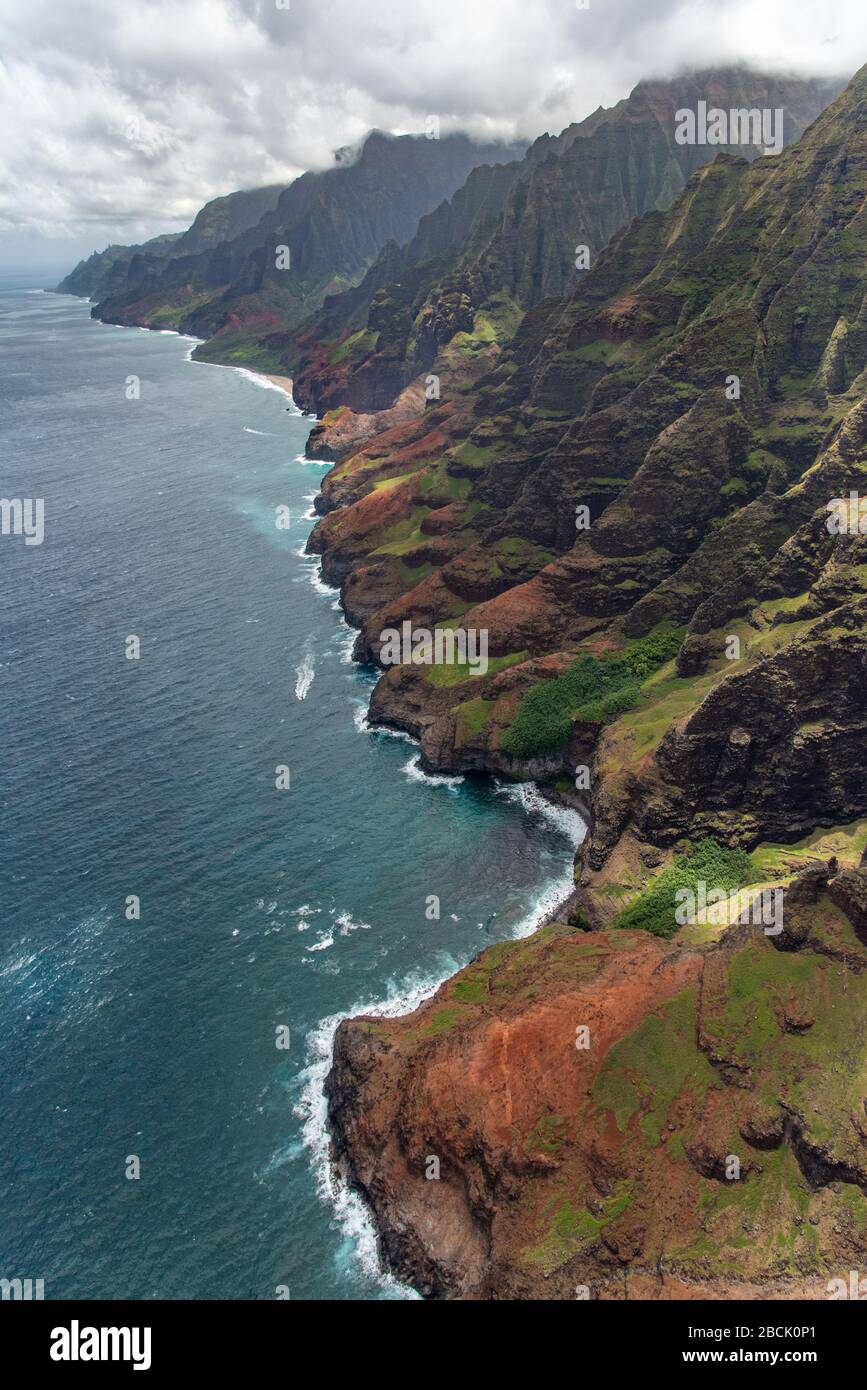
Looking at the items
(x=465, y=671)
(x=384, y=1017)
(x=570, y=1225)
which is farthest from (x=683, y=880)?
(x=465, y=671)

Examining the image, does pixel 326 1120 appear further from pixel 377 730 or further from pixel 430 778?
pixel 377 730

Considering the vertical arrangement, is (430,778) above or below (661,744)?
below

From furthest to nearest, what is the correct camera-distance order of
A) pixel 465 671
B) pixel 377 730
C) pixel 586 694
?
1. pixel 465 671
2. pixel 377 730
3. pixel 586 694

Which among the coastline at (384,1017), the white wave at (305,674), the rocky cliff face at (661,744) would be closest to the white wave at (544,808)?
A: the coastline at (384,1017)

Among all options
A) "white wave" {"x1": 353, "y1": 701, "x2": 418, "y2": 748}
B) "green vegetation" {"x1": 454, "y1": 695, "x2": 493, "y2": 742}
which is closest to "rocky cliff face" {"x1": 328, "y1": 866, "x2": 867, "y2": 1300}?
"green vegetation" {"x1": 454, "y1": 695, "x2": 493, "y2": 742}

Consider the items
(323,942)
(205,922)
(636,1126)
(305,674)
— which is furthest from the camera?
(305,674)

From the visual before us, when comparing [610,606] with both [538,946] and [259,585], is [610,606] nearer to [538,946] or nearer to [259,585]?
[538,946]

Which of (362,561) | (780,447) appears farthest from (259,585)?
(780,447)
